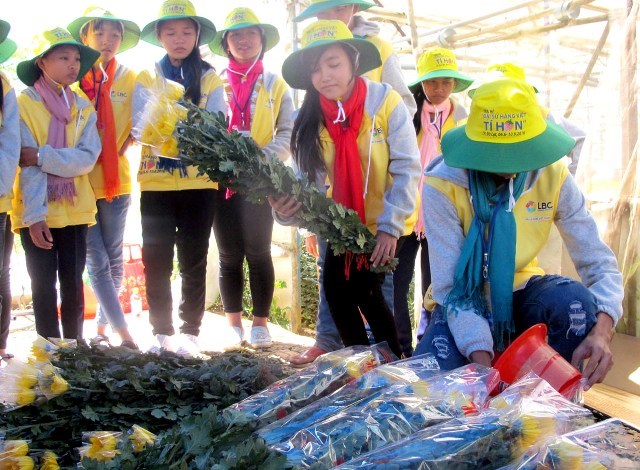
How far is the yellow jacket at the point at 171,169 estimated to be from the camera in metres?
3.61

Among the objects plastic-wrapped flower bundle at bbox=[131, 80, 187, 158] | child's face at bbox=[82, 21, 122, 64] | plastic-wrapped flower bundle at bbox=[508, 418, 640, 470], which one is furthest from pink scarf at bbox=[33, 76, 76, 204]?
plastic-wrapped flower bundle at bbox=[508, 418, 640, 470]

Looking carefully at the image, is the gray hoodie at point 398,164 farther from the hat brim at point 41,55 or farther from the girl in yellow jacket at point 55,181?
the hat brim at point 41,55

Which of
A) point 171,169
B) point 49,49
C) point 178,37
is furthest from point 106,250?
point 178,37

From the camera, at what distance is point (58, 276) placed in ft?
11.9

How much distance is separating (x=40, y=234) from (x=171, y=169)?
2.54 ft

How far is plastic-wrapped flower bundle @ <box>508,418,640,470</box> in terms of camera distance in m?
1.30

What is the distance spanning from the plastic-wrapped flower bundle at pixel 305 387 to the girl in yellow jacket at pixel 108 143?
84.2 inches

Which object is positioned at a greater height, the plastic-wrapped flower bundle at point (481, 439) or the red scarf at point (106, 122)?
the red scarf at point (106, 122)

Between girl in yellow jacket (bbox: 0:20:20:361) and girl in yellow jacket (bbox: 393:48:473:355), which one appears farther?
girl in yellow jacket (bbox: 393:48:473:355)

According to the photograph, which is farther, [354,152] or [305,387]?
A: [354,152]

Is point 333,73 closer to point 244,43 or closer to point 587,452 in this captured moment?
point 244,43

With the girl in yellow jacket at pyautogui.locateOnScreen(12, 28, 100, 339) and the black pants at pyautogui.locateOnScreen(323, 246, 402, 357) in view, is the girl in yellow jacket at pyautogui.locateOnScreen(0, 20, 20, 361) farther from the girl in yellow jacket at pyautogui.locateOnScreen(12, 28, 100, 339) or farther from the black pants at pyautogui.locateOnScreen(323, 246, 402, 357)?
the black pants at pyautogui.locateOnScreen(323, 246, 402, 357)

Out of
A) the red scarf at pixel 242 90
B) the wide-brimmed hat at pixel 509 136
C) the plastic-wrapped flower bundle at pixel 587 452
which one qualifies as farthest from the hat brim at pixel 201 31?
the plastic-wrapped flower bundle at pixel 587 452

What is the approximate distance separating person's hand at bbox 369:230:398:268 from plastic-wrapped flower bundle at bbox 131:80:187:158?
997 mm
